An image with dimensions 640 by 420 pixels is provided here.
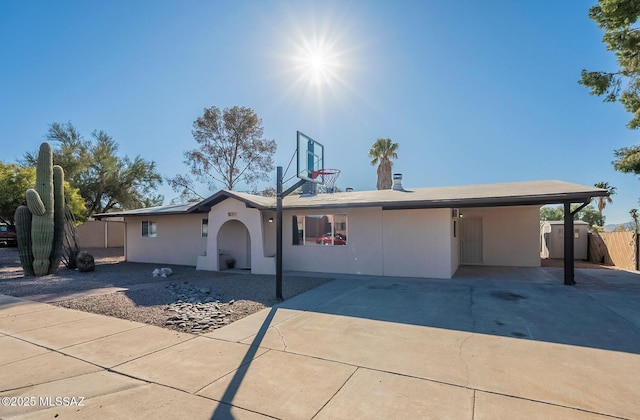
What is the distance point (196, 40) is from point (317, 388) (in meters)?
11.5

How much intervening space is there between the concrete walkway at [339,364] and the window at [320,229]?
5284 mm

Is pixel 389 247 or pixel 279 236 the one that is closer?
pixel 279 236

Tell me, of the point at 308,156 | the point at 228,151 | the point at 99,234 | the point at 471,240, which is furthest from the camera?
the point at 228,151

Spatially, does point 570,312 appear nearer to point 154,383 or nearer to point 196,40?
point 154,383

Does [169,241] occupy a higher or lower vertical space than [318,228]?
lower

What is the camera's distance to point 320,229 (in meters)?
12.7

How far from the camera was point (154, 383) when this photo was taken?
11.8ft

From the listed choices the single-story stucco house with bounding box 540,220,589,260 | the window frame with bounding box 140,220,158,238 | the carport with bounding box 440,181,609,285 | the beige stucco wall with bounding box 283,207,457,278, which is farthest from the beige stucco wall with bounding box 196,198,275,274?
the single-story stucco house with bounding box 540,220,589,260

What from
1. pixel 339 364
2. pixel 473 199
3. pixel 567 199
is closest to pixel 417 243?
pixel 473 199

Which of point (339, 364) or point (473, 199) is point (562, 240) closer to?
point (473, 199)

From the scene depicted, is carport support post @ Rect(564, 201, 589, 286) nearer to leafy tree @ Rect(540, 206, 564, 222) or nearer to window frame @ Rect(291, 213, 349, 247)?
Result: window frame @ Rect(291, 213, 349, 247)

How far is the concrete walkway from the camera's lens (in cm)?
310

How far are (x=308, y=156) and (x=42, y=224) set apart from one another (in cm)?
1005

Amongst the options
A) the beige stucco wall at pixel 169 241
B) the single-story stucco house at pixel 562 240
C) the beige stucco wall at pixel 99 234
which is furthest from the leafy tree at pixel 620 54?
the beige stucco wall at pixel 99 234
